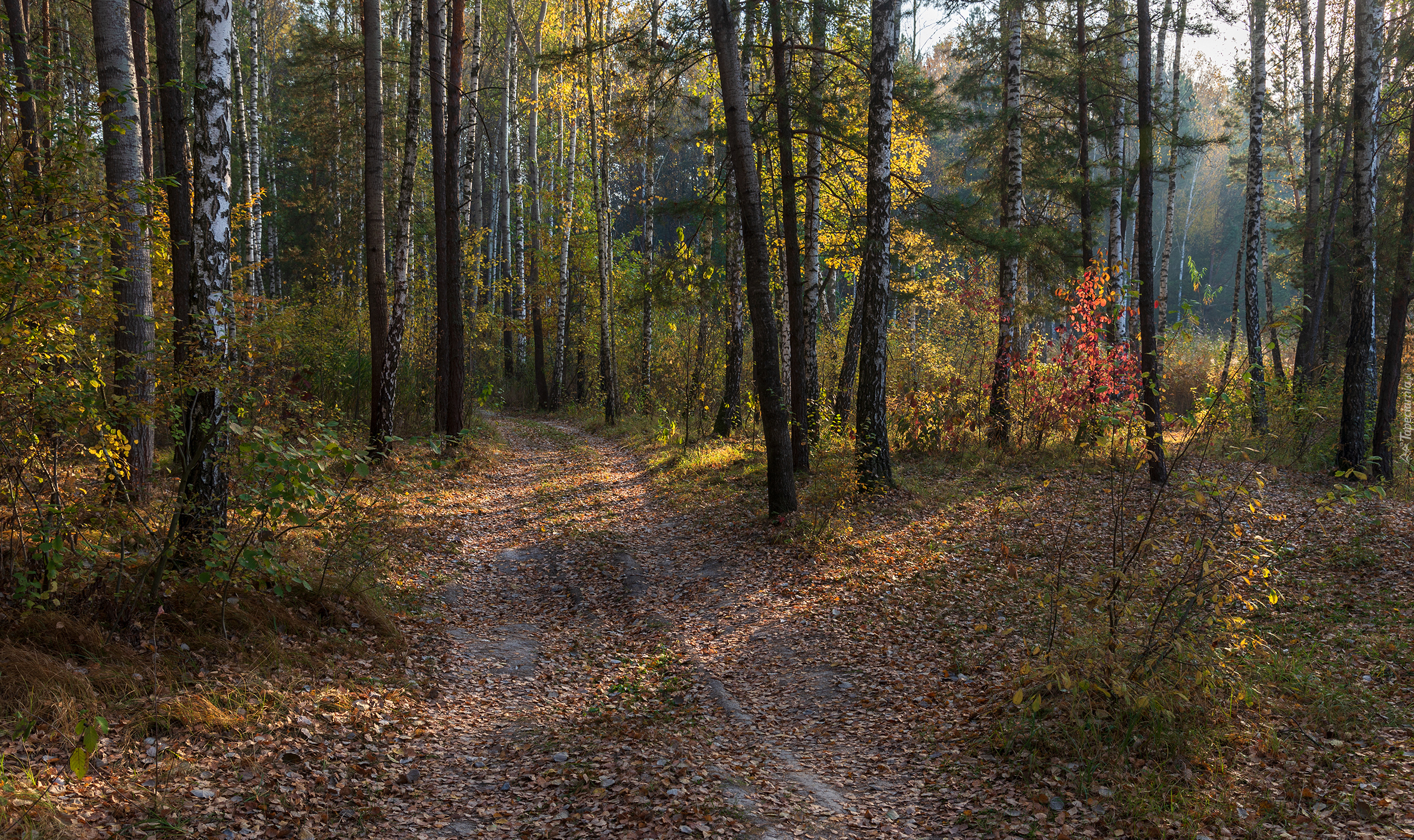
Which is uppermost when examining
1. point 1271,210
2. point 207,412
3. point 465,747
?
point 1271,210

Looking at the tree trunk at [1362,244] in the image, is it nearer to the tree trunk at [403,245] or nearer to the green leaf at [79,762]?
the green leaf at [79,762]

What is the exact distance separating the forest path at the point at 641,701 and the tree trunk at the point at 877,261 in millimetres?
2113

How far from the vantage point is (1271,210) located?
74.1 feet

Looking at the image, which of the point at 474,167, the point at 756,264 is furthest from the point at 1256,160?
the point at 474,167

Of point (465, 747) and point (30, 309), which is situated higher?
point (30, 309)

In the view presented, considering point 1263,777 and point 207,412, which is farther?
point 207,412

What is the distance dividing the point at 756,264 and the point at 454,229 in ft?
21.6

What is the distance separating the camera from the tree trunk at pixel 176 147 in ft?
17.9

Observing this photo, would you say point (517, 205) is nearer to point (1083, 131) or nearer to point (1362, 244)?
point (1083, 131)

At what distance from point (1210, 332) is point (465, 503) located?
5376 centimetres

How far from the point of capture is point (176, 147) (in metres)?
5.66

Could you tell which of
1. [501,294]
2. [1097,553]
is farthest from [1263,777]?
[501,294]

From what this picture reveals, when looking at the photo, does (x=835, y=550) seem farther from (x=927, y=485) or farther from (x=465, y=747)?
(x=465, y=747)

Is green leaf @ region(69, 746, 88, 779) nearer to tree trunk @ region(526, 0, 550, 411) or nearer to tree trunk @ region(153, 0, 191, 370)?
tree trunk @ region(153, 0, 191, 370)
